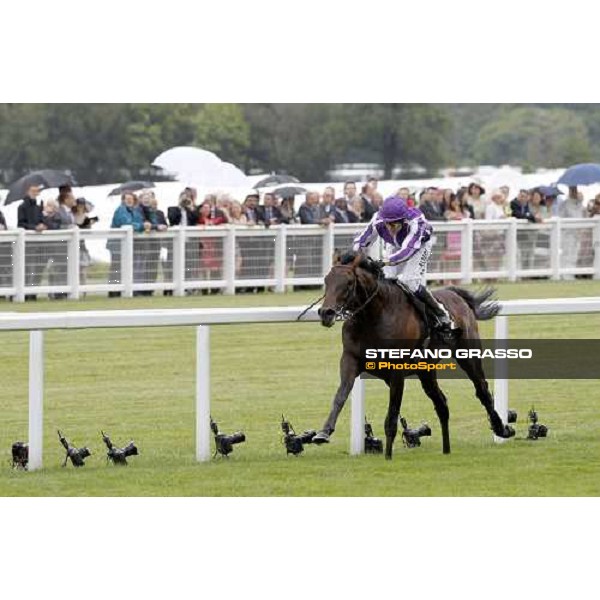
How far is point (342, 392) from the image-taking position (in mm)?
11953

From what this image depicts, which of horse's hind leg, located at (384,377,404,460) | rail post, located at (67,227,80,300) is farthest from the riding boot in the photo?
rail post, located at (67,227,80,300)

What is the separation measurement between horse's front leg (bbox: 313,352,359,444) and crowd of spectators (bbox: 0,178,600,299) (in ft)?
40.9

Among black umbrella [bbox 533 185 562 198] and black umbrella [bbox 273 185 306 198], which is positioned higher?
black umbrella [bbox 533 185 562 198]

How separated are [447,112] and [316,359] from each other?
1925 inches

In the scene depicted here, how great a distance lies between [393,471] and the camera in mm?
11867

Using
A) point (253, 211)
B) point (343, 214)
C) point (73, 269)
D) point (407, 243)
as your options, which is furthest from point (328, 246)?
point (407, 243)

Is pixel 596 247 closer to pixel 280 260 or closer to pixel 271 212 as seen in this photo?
pixel 271 212

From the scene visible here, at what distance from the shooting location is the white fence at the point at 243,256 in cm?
2438

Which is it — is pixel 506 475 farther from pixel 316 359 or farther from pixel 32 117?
pixel 32 117

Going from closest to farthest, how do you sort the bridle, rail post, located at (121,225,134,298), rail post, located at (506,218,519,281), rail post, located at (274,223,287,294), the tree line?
the bridle < rail post, located at (121,225,134,298) < rail post, located at (274,223,287,294) < rail post, located at (506,218,519,281) < the tree line

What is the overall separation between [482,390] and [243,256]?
1356cm

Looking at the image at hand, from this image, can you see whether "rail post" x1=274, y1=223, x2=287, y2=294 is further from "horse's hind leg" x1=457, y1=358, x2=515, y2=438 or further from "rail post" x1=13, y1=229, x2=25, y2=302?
"horse's hind leg" x1=457, y1=358, x2=515, y2=438

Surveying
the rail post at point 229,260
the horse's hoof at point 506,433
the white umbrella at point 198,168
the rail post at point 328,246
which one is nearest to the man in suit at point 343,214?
the rail post at point 328,246

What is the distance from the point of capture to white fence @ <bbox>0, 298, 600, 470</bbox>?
460 inches
